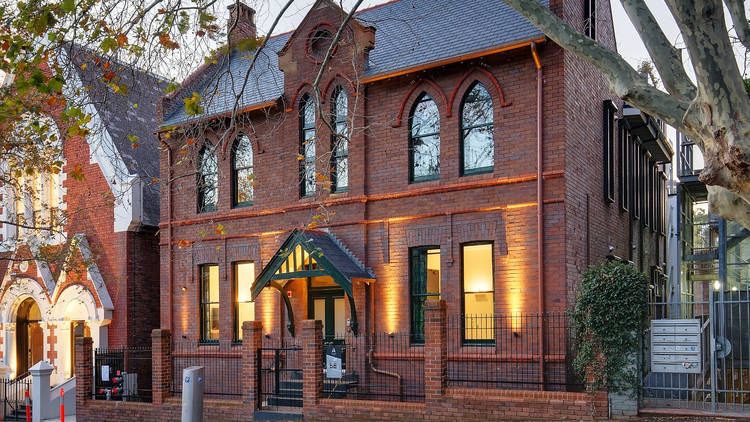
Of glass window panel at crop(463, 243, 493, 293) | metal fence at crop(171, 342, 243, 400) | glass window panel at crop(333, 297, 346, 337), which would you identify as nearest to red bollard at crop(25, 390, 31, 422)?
metal fence at crop(171, 342, 243, 400)

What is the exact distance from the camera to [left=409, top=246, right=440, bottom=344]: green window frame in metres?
17.5

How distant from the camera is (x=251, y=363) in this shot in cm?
1708

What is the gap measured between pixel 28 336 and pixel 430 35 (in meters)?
16.3

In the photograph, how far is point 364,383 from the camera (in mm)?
17672

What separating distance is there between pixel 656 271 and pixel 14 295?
19.3 meters

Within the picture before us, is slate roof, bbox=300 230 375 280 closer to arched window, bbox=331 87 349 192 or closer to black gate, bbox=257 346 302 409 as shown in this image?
arched window, bbox=331 87 349 192

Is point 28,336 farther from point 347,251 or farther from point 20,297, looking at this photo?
point 347,251

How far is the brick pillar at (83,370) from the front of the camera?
20.1m

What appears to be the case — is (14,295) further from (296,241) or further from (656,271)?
Result: (656,271)

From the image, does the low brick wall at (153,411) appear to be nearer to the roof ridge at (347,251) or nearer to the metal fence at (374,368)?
the metal fence at (374,368)

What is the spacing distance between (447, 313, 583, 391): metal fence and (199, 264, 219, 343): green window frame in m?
7.14

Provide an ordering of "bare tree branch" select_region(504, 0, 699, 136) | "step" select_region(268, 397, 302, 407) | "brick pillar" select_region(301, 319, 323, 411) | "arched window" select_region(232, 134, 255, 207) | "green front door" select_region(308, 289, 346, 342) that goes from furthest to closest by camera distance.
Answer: "arched window" select_region(232, 134, 255, 207), "green front door" select_region(308, 289, 346, 342), "step" select_region(268, 397, 302, 407), "brick pillar" select_region(301, 319, 323, 411), "bare tree branch" select_region(504, 0, 699, 136)

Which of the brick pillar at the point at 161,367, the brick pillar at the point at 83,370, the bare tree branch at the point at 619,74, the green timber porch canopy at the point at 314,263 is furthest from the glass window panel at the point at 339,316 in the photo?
the bare tree branch at the point at 619,74

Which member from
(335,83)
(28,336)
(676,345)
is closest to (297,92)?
(335,83)
